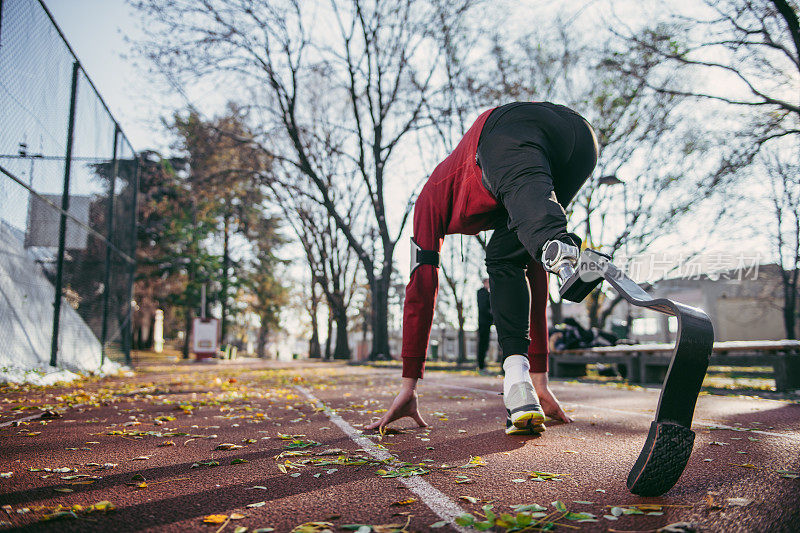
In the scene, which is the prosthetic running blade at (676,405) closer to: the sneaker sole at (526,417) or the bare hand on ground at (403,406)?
the sneaker sole at (526,417)

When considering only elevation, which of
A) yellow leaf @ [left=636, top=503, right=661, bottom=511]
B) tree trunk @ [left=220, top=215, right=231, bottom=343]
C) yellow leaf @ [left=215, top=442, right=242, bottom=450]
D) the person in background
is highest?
tree trunk @ [left=220, top=215, right=231, bottom=343]

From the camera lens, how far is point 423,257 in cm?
322

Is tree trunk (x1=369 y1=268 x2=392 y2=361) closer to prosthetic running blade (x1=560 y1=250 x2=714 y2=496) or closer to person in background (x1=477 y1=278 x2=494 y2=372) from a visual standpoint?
person in background (x1=477 y1=278 x2=494 y2=372)

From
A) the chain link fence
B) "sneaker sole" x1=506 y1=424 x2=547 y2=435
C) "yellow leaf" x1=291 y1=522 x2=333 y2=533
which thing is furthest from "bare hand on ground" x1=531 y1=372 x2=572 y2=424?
the chain link fence

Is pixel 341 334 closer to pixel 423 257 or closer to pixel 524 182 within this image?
pixel 423 257

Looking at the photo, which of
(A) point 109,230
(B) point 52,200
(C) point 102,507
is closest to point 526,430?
(C) point 102,507

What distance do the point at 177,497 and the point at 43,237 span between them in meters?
7.40

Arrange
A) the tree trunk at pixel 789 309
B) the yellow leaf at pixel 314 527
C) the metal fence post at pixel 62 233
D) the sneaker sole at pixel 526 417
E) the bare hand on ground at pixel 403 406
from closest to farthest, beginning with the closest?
the yellow leaf at pixel 314 527 < the sneaker sole at pixel 526 417 < the bare hand on ground at pixel 403 406 < the metal fence post at pixel 62 233 < the tree trunk at pixel 789 309

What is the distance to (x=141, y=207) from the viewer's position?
26609 mm

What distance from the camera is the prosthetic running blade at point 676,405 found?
1.63 metres

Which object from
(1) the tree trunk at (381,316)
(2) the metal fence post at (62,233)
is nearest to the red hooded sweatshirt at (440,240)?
(2) the metal fence post at (62,233)

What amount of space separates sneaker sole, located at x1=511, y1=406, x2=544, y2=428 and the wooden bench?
3.00 metres

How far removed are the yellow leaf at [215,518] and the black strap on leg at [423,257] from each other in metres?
1.89

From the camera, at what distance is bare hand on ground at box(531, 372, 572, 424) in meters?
3.32
